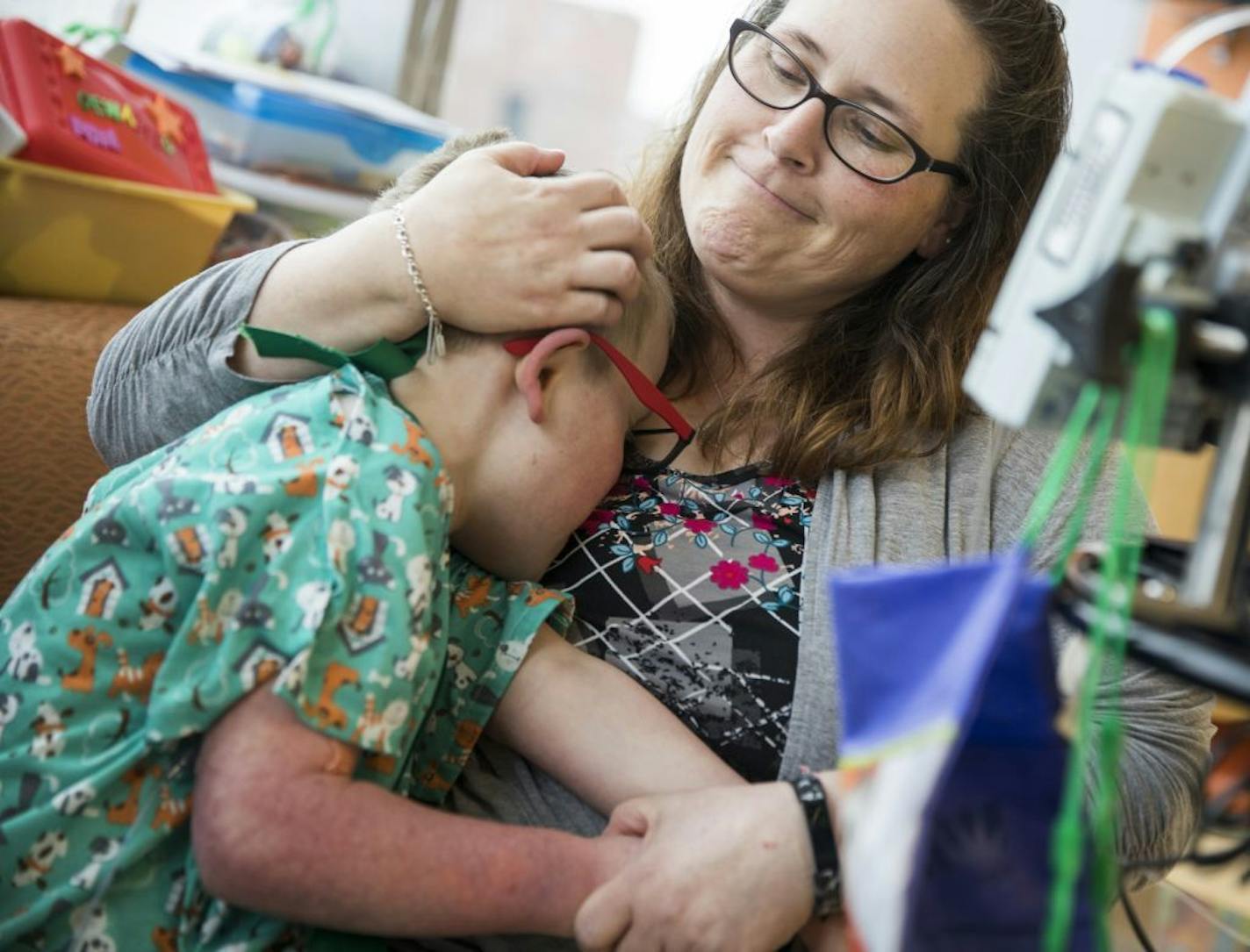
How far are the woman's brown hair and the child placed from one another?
1.13 feet

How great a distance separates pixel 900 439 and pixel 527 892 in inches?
26.7

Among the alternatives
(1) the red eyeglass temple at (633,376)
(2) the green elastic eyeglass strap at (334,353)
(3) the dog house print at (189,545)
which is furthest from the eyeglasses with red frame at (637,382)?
(3) the dog house print at (189,545)

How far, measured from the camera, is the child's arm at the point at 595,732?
1211 mm

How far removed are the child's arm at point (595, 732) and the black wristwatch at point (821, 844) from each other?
122 millimetres

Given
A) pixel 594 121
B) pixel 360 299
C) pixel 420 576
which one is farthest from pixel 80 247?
pixel 594 121

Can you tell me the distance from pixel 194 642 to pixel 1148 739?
0.91 m

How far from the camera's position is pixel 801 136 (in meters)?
1.38

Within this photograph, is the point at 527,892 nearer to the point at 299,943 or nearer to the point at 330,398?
the point at 299,943

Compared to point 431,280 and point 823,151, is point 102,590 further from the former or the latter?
point 823,151

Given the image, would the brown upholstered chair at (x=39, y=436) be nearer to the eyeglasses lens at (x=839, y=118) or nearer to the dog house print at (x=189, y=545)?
the dog house print at (x=189, y=545)

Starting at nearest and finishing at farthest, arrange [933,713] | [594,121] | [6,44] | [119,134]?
[933,713]
[6,44]
[119,134]
[594,121]

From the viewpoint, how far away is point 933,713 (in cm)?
64

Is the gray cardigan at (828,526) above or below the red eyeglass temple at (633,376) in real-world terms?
below

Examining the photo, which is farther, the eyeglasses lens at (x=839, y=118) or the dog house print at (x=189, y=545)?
the eyeglasses lens at (x=839, y=118)
